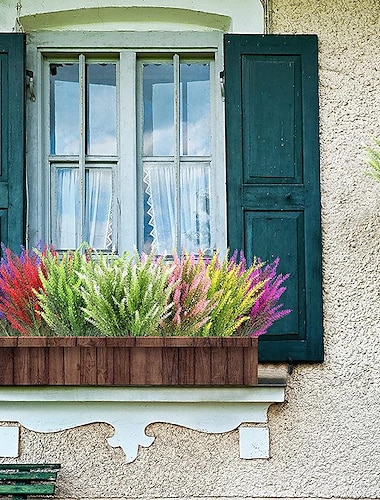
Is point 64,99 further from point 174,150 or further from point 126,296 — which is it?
point 126,296

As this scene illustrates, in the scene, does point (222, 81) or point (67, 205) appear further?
point (67, 205)

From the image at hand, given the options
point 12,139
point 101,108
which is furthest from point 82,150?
point 12,139

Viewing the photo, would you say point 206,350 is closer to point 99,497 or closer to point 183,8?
point 99,497

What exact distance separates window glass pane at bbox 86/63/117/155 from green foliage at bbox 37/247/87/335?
1055 millimetres

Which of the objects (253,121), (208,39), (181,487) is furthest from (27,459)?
(208,39)

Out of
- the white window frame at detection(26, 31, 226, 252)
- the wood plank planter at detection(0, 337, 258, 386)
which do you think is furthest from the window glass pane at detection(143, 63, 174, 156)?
the wood plank planter at detection(0, 337, 258, 386)

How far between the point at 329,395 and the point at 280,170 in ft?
4.17

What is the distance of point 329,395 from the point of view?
6.04 metres

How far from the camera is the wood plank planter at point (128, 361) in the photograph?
18.4ft

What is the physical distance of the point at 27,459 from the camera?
5793 mm

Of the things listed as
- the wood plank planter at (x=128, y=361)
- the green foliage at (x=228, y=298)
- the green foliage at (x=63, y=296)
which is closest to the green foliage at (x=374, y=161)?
the green foliage at (x=228, y=298)

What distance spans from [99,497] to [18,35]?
2.60m

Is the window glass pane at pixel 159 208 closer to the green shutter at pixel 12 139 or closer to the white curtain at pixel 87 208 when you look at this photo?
the white curtain at pixel 87 208

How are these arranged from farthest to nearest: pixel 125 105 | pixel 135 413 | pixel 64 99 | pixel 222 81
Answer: pixel 64 99
pixel 125 105
pixel 222 81
pixel 135 413
